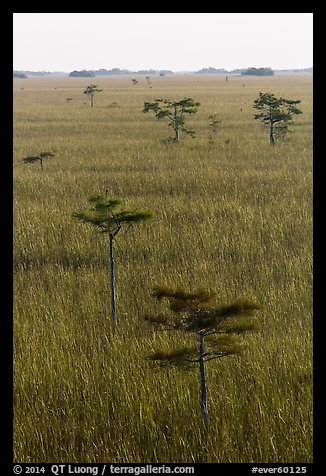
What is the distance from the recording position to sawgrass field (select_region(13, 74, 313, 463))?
4.34 metres

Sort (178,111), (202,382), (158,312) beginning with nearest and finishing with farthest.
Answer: (202,382), (158,312), (178,111)

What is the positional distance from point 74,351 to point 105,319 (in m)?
0.82

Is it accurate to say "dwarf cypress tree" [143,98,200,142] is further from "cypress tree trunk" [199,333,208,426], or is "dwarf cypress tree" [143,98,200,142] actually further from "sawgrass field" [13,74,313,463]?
"cypress tree trunk" [199,333,208,426]

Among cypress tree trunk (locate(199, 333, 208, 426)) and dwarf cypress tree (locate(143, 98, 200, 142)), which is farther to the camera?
dwarf cypress tree (locate(143, 98, 200, 142))

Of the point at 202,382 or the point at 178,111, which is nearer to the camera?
the point at 202,382

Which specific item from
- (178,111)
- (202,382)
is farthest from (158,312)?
(178,111)

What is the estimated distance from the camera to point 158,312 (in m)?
6.57

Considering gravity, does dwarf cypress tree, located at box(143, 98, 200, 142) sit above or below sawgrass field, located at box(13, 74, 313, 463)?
above

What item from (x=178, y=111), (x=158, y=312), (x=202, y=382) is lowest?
(x=202, y=382)

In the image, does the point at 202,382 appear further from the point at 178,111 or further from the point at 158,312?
the point at 178,111

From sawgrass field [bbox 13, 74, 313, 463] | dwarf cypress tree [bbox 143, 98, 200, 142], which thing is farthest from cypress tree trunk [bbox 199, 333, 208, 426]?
dwarf cypress tree [bbox 143, 98, 200, 142]

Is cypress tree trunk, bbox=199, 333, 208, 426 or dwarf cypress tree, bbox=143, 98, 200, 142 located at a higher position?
dwarf cypress tree, bbox=143, 98, 200, 142
